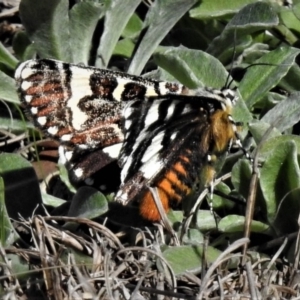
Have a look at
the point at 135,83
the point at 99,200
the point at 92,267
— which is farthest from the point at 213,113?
the point at 92,267

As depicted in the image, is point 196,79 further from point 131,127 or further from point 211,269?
point 211,269

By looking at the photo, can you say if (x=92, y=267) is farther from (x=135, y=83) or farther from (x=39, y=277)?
(x=135, y=83)

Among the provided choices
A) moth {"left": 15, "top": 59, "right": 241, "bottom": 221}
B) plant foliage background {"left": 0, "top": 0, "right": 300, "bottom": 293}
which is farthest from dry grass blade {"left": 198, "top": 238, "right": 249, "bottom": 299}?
moth {"left": 15, "top": 59, "right": 241, "bottom": 221}

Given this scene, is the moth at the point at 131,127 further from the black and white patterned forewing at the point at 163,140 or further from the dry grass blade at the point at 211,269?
the dry grass blade at the point at 211,269

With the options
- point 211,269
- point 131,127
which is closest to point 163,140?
point 131,127

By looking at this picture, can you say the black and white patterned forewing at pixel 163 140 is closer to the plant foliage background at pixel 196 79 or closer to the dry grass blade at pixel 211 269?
the plant foliage background at pixel 196 79

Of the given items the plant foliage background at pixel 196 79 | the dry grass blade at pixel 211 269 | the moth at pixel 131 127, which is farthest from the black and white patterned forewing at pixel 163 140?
the dry grass blade at pixel 211 269

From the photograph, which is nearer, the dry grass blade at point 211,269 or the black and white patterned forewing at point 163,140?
the dry grass blade at point 211,269

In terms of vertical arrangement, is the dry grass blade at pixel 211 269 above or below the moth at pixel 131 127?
below

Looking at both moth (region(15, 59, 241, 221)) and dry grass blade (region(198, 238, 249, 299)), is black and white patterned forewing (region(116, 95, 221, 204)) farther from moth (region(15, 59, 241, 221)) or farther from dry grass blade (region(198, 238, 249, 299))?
dry grass blade (region(198, 238, 249, 299))
